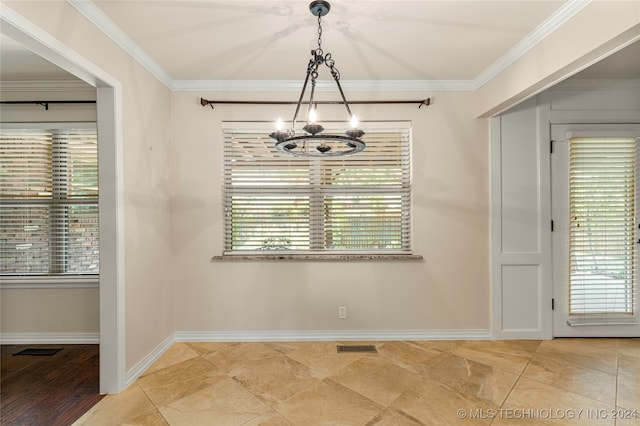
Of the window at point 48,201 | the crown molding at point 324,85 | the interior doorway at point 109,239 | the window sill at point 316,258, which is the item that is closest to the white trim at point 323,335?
the window sill at point 316,258

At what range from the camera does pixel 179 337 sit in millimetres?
3123

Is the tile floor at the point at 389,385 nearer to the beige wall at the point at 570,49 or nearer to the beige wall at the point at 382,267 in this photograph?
the beige wall at the point at 382,267

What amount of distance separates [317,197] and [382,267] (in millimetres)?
1026

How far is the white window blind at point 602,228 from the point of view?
309 centimetres

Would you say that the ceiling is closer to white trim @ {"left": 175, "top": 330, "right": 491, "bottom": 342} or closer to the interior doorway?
the interior doorway

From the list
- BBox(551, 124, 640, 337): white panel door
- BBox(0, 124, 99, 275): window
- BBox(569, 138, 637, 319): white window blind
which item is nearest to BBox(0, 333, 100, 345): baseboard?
BBox(0, 124, 99, 275): window

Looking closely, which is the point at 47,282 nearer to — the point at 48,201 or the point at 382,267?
the point at 48,201

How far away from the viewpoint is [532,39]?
90.7 inches

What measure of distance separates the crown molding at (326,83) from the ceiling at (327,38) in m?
0.01

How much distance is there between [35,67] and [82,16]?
4.48 ft

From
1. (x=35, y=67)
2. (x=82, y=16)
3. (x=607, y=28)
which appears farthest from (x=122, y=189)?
(x=607, y=28)

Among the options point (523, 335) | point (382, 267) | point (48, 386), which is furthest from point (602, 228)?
point (48, 386)

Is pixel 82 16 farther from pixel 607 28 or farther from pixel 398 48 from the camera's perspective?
pixel 607 28

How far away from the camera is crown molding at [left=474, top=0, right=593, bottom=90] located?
193cm
